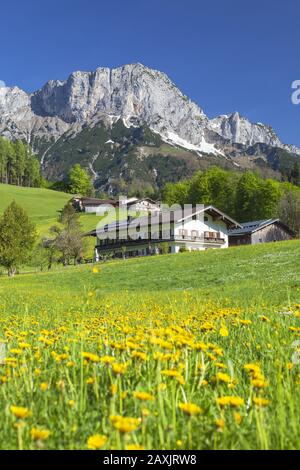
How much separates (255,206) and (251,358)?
79550mm

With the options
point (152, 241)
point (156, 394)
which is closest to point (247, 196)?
point (152, 241)

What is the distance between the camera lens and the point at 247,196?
82.4m

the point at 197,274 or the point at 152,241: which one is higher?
the point at 152,241

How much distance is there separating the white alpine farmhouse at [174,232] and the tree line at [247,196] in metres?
12.0

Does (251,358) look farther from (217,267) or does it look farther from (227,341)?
(217,267)

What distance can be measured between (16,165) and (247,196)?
80631 mm

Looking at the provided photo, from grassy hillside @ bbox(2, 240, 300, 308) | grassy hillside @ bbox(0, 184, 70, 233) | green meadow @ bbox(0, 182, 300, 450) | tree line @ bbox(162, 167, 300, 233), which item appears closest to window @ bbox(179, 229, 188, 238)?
tree line @ bbox(162, 167, 300, 233)

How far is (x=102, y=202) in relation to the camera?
11356 cm

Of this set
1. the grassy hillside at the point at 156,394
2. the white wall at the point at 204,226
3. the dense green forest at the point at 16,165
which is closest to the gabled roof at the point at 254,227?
the white wall at the point at 204,226

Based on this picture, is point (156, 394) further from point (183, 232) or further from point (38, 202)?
point (38, 202)

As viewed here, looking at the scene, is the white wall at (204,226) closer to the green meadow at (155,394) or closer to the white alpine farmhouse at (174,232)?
the white alpine farmhouse at (174,232)

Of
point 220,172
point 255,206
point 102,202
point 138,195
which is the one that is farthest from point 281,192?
point 138,195

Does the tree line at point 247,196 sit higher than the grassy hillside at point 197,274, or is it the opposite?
the tree line at point 247,196

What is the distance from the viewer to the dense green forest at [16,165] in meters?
132
